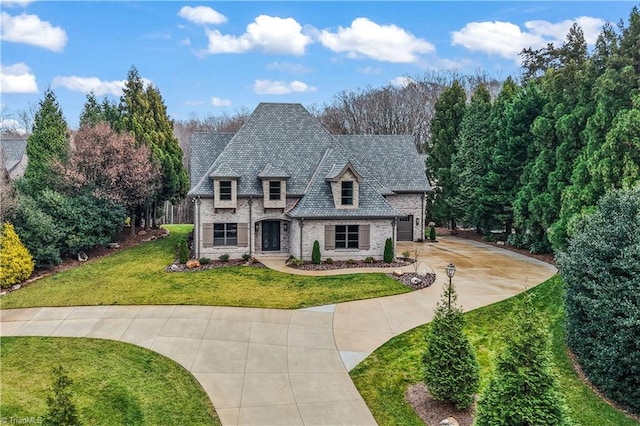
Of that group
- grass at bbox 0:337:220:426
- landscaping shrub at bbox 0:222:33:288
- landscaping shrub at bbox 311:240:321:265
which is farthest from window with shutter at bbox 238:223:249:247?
grass at bbox 0:337:220:426

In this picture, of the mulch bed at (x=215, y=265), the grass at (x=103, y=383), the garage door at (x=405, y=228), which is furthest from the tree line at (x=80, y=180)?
the garage door at (x=405, y=228)

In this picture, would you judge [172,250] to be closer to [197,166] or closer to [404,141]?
[197,166]

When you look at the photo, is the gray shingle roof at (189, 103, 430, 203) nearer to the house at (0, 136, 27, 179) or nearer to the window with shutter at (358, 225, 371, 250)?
the window with shutter at (358, 225, 371, 250)

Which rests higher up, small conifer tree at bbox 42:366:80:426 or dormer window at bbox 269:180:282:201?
dormer window at bbox 269:180:282:201

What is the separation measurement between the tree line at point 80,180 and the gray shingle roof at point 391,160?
509 inches

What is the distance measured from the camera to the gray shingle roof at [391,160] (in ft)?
95.7

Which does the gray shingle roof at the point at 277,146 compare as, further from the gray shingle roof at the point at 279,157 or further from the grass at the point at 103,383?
the grass at the point at 103,383

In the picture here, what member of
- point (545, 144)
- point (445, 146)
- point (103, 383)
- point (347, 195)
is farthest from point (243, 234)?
point (445, 146)

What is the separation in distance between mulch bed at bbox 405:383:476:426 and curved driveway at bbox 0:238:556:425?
3.80 feet

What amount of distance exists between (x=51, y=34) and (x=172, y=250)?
11.9 metres

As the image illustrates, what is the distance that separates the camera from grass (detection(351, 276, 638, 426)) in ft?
30.2

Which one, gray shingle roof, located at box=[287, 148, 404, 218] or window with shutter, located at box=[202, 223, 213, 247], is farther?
window with shutter, located at box=[202, 223, 213, 247]

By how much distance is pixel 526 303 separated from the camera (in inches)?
279

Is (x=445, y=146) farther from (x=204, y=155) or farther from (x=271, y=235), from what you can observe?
(x=204, y=155)
